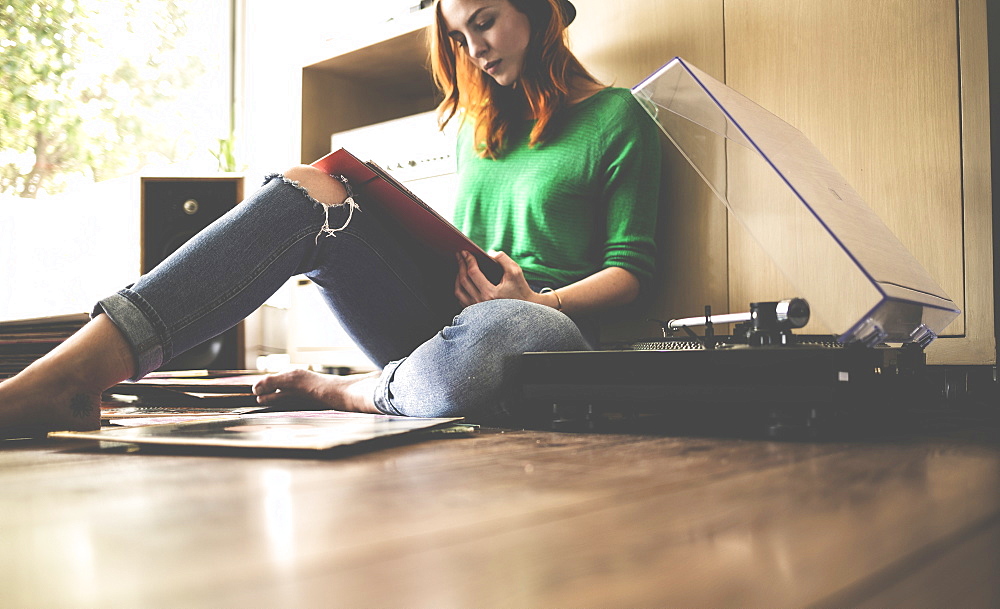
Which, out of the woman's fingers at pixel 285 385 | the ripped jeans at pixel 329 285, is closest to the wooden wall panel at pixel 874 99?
the ripped jeans at pixel 329 285

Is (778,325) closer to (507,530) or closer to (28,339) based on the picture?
(507,530)

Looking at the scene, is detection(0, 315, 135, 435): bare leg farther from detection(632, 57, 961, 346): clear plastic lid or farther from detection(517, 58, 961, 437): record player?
detection(632, 57, 961, 346): clear plastic lid

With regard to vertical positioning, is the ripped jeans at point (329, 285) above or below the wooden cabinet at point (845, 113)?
below

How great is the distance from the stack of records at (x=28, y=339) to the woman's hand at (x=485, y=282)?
2.17ft

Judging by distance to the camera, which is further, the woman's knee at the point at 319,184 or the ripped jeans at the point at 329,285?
the woman's knee at the point at 319,184

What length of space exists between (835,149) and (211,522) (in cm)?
116

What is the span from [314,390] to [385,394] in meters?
0.19

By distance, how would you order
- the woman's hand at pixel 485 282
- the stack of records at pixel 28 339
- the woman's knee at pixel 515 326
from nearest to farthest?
1. the woman's knee at pixel 515 326
2. the woman's hand at pixel 485 282
3. the stack of records at pixel 28 339

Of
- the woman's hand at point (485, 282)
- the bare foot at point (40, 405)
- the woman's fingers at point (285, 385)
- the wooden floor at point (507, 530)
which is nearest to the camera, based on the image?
the wooden floor at point (507, 530)

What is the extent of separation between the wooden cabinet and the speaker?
3.61ft

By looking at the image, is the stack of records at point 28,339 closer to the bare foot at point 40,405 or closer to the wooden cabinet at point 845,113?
the bare foot at point 40,405

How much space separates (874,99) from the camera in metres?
1.24

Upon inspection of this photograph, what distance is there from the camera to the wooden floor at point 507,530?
0.27 metres

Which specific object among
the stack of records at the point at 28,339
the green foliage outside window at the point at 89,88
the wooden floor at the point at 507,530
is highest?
the green foliage outside window at the point at 89,88
